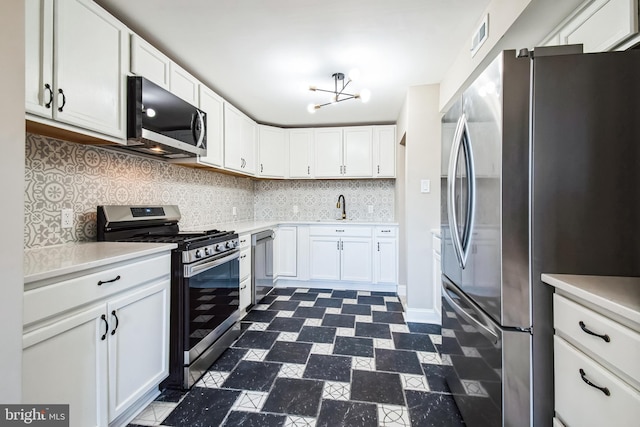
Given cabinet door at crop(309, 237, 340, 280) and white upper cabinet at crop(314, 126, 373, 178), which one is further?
white upper cabinet at crop(314, 126, 373, 178)

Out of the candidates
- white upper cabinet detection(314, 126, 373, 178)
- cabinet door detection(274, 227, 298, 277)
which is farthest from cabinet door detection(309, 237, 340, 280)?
white upper cabinet detection(314, 126, 373, 178)

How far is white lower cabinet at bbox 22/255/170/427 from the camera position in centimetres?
108

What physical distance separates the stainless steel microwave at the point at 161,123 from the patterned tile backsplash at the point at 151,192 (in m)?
0.24

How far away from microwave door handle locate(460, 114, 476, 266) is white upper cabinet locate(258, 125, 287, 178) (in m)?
3.09

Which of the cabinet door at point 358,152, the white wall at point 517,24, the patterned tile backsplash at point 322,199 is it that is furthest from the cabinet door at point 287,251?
the white wall at point 517,24

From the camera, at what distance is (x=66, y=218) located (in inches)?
68.9

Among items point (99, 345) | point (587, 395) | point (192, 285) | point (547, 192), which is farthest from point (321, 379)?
point (547, 192)

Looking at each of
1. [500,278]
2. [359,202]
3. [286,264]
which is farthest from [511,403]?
[359,202]

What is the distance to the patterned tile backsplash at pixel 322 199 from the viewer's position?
14.7 feet

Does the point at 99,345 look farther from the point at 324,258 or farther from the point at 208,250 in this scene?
the point at 324,258

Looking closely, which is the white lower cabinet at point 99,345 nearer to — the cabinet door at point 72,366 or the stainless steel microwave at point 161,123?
the cabinet door at point 72,366

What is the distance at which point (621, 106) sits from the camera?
1.05 metres

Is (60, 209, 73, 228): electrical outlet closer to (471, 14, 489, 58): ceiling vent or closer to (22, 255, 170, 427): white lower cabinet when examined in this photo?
(22, 255, 170, 427): white lower cabinet

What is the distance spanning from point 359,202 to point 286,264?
59.7 inches
